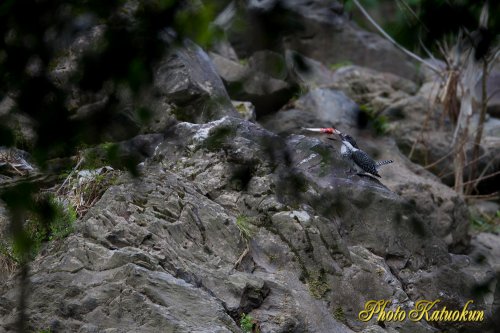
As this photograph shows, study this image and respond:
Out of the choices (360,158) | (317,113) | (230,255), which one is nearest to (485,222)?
(317,113)

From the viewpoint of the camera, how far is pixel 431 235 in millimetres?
6734

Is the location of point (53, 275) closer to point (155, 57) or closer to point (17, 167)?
point (17, 167)

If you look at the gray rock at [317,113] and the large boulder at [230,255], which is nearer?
the large boulder at [230,255]

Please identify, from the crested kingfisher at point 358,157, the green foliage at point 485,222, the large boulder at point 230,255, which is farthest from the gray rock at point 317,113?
the green foliage at point 485,222

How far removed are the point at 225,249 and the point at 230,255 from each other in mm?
56

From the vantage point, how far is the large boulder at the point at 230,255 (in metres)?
4.66

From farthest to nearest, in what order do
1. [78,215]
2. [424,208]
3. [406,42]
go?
[424,208]
[78,215]
[406,42]

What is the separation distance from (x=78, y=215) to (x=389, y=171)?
12.7 ft

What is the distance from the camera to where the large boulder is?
4660 millimetres

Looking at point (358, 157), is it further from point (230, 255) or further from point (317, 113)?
point (317, 113)

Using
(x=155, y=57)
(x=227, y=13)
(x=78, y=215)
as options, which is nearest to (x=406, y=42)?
(x=227, y=13)

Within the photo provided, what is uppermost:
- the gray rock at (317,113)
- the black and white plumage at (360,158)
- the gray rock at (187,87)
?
the gray rock at (187,87)

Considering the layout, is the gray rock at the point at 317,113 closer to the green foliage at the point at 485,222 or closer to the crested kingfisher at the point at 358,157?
the crested kingfisher at the point at 358,157

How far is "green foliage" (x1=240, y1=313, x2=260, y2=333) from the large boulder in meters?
0.04
